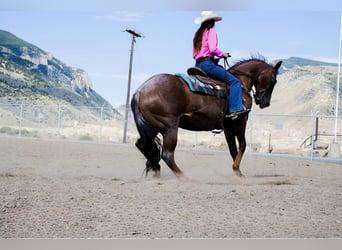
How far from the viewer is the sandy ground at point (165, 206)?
4.07 m

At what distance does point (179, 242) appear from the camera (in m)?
3.88

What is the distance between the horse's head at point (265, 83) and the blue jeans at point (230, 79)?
48 centimetres

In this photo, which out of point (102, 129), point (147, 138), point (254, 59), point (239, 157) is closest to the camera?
point (147, 138)

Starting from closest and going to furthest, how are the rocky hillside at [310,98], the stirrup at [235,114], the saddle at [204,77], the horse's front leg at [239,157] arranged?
the saddle at [204,77] < the stirrup at [235,114] < the horse's front leg at [239,157] < the rocky hillside at [310,98]

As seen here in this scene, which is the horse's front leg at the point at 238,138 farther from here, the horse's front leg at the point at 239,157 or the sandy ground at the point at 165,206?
the sandy ground at the point at 165,206

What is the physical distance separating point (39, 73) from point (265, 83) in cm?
299

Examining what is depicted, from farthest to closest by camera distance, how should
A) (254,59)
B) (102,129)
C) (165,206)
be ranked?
1. (102,129)
2. (254,59)
3. (165,206)

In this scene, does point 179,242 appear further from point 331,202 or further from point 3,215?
point 331,202

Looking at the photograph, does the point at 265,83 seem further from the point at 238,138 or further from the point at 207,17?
the point at 207,17

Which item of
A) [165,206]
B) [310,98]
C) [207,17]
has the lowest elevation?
[165,206]

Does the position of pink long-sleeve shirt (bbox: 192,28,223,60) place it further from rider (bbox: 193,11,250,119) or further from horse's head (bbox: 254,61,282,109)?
horse's head (bbox: 254,61,282,109)

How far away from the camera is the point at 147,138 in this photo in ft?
19.8

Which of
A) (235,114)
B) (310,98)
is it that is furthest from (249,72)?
(310,98)

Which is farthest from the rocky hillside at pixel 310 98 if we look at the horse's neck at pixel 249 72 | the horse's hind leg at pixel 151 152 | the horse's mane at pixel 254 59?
the horse's hind leg at pixel 151 152
